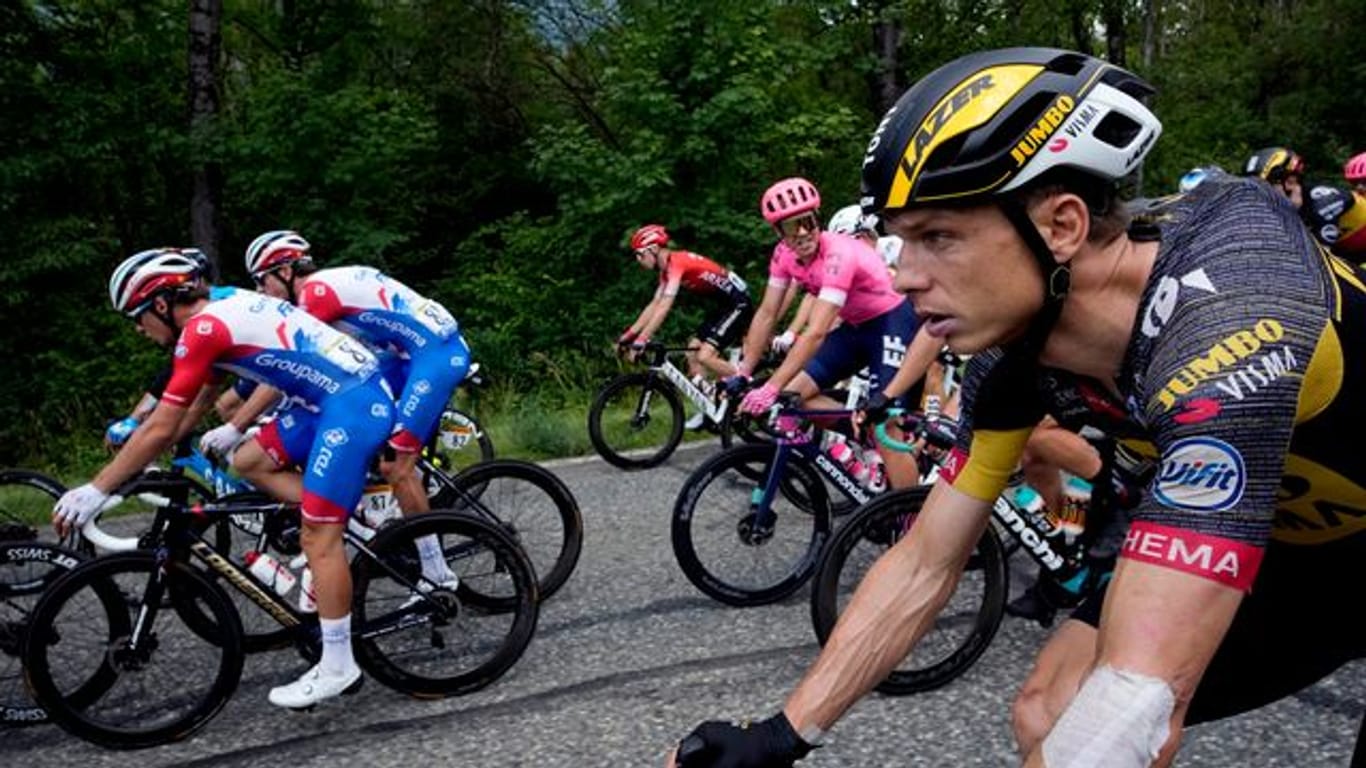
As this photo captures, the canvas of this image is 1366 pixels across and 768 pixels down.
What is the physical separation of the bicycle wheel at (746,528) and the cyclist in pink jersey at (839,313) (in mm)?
494

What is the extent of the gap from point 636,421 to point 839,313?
3.11 meters

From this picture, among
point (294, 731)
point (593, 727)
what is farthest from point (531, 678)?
point (294, 731)

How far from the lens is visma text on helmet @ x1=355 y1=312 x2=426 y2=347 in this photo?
18.2 ft

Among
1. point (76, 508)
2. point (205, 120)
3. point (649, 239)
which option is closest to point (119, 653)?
point (76, 508)

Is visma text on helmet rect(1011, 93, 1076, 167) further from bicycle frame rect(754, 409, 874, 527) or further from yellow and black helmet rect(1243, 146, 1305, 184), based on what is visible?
yellow and black helmet rect(1243, 146, 1305, 184)

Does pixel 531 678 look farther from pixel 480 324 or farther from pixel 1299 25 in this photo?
pixel 1299 25

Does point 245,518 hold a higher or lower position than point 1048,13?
lower

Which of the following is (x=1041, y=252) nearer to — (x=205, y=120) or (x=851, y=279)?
(x=851, y=279)

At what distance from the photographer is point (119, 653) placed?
398 centimetres

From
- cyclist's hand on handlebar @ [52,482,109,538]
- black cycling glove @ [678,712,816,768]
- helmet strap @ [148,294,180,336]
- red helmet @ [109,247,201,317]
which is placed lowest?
cyclist's hand on handlebar @ [52,482,109,538]

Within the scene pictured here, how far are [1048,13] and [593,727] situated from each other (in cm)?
2417

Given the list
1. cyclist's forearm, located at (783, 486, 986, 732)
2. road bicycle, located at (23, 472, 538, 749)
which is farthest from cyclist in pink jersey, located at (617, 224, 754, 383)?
cyclist's forearm, located at (783, 486, 986, 732)

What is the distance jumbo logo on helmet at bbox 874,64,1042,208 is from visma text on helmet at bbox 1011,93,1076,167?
0.07 meters

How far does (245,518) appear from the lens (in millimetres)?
4539
